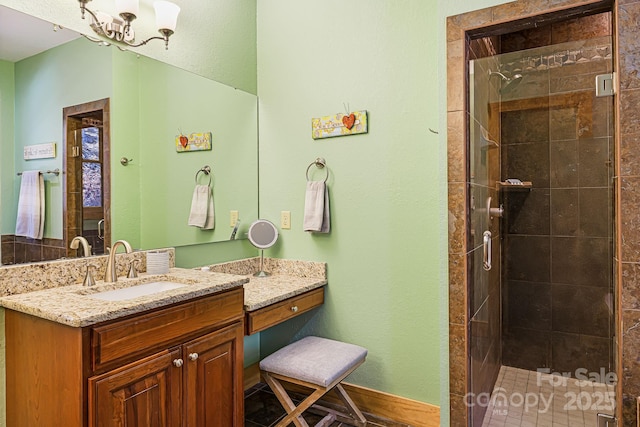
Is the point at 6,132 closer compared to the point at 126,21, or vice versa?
the point at 6,132

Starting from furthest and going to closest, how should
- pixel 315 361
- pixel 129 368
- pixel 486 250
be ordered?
pixel 486 250 < pixel 315 361 < pixel 129 368

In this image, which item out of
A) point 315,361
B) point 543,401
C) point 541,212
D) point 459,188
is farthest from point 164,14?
point 543,401

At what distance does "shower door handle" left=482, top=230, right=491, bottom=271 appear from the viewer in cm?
216

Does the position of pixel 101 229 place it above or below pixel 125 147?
below

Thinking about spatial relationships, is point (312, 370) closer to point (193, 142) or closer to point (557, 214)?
point (193, 142)

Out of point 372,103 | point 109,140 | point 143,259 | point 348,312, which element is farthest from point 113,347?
point 372,103

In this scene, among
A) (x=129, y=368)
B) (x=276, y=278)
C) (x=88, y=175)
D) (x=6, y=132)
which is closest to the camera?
(x=129, y=368)

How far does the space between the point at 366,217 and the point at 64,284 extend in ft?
5.05

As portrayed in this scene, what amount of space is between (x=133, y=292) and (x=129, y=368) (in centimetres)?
46

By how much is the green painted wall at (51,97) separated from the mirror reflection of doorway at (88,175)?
0.11 feet

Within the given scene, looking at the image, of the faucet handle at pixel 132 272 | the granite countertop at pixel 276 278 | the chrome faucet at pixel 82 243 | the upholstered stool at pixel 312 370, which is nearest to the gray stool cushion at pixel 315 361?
the upholstered stool at pixel 312 370

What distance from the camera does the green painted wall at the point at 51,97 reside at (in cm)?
157

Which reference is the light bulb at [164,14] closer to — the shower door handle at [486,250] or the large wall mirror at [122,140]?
the large wall mirror at [122,140]

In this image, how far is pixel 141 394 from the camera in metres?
1.37
